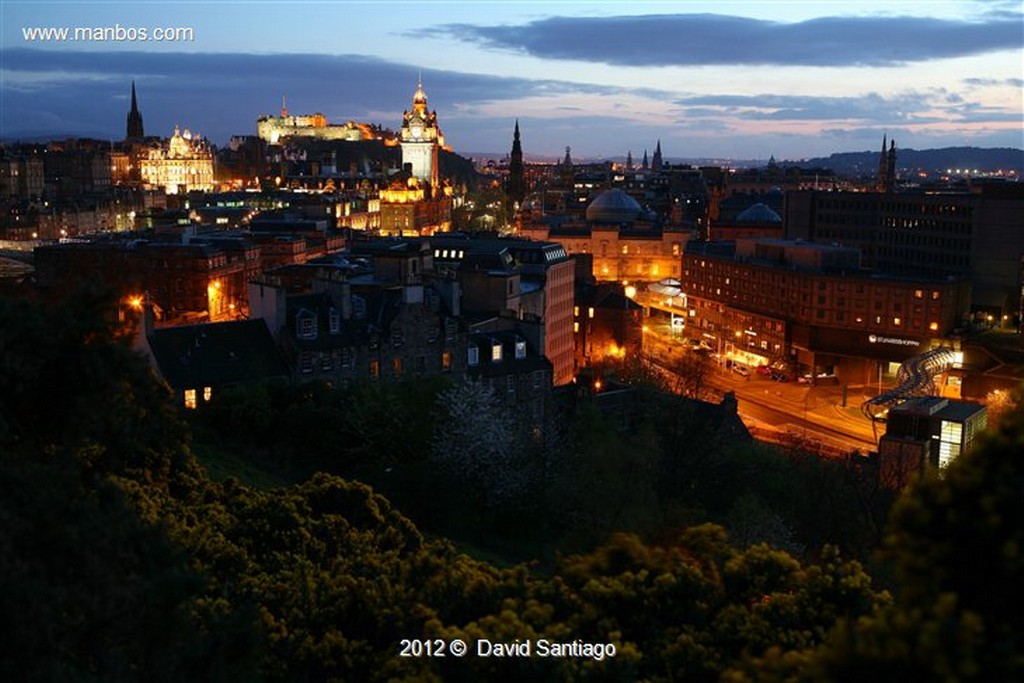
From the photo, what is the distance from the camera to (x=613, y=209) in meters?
131

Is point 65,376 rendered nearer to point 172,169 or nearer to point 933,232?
point 933,232

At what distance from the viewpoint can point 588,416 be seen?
3788cm

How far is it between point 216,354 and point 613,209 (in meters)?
97.6

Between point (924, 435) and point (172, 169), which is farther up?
point (172, 169)

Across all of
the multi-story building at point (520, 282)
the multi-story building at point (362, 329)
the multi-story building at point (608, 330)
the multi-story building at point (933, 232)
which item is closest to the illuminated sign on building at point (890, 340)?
the multi-story building at point (933, 232)

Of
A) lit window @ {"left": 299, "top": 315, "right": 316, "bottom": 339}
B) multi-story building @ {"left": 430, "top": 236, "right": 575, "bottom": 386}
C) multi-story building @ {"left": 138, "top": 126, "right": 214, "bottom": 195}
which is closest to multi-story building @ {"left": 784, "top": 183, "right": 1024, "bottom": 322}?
multi-story building @ {"left": 430, "top": 236, "right": 575, "bottom": 386}

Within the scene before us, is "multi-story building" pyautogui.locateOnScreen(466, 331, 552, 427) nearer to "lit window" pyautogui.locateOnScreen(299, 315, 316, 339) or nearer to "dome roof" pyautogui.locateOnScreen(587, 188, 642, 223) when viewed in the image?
"lit window" pyautogui.locateOnScreen(299, 315, 316, 339)

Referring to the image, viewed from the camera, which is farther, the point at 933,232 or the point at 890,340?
the point at 933,232

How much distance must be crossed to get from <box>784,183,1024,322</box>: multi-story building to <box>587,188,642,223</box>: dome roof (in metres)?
27.0

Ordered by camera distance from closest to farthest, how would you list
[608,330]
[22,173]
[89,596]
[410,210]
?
[89,596] < [608,330] < [410,210] < [22,173]

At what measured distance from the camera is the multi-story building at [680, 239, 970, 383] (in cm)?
7469

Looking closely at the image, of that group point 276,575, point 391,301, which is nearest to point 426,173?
point 391,301

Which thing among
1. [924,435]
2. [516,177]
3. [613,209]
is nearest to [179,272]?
[924,435]

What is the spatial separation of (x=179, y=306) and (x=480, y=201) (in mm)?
129263
